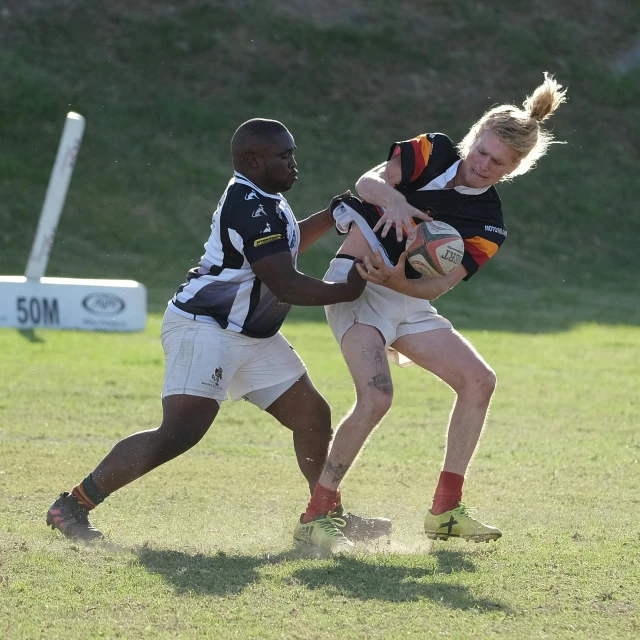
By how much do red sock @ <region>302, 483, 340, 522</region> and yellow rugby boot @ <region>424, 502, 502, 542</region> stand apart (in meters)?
0.46

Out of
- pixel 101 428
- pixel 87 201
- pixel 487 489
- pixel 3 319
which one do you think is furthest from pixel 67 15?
pixel 487 489

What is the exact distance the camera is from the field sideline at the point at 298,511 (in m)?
4.14

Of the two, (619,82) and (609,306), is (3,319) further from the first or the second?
(619,82)

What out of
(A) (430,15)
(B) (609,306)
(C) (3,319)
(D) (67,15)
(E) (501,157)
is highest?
(A) (430,15)

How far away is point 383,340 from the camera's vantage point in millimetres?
5520

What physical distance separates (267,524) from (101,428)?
2.72m

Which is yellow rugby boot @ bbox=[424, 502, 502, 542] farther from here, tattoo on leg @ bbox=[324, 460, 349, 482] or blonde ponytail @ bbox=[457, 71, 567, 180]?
blonde ponytail @ bbox=[457, 71, 567, 180]

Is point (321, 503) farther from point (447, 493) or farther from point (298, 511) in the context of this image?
point (298, 511)

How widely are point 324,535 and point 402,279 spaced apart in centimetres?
125

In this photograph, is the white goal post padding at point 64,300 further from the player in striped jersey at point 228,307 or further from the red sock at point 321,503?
the red sock at point 321,503

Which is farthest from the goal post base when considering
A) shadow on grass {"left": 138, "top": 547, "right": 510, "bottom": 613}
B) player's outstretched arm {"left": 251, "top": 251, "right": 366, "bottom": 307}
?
shadow on grass {"left": 138, "top": 547, "right": 510, "bottom": 613}

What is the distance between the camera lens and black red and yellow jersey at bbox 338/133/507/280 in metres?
5.56

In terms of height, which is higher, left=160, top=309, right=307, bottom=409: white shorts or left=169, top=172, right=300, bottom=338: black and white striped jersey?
left=169, top=172, right=300, bottom=338: black and white striped jersey

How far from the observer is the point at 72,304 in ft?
42.8
